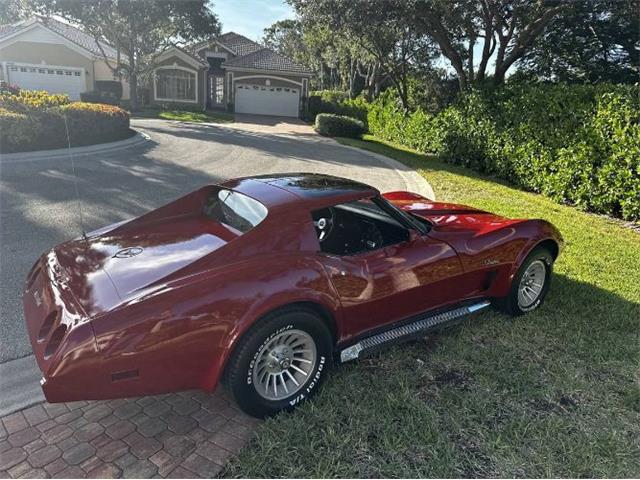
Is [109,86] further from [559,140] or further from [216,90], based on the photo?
[559,140]

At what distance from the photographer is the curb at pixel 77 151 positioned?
10.5 meters

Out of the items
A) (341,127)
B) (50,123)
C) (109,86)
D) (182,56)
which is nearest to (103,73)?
(109,86)

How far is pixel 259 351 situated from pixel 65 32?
39.4 metres

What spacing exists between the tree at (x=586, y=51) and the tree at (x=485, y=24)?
2436 millimetres

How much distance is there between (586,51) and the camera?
58.0ft

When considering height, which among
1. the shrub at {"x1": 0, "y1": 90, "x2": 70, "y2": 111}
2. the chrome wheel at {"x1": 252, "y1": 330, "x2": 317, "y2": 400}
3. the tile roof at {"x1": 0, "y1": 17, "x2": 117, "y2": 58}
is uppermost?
the tile roof at {"x1": 0, "y1": 17, "x2": 117, "y2": 58}

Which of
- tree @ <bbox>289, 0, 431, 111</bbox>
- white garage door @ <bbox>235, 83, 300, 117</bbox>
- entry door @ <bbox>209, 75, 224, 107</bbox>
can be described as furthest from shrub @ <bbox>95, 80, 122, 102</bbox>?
tree @ <bbox>289, 0, 431, 111</bbox>

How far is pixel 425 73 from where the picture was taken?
19859 millimetres

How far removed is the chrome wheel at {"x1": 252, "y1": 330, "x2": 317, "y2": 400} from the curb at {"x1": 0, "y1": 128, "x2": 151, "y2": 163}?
25.2 ft

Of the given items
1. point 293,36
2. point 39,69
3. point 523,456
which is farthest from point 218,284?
point 293,36

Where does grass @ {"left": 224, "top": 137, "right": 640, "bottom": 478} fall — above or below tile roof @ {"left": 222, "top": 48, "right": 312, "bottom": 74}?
below

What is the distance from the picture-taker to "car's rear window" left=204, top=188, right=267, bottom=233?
10.2ft

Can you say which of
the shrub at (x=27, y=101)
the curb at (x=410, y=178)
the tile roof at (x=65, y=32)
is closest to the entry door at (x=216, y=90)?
the tile roof at (x=65, y=32)

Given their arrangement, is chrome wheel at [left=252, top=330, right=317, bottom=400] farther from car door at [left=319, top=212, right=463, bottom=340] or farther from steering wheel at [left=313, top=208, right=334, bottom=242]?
steering wheel at [left=313, top=208, right=334, bottom=242]
